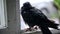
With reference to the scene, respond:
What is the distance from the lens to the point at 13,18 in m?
1.42

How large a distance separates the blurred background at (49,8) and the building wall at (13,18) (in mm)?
79

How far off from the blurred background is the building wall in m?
0.08

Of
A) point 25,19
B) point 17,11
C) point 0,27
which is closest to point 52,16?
point 25,19

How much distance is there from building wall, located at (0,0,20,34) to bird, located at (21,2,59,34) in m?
0.09

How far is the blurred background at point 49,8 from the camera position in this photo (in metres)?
1.43

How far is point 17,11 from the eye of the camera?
143 centimetres

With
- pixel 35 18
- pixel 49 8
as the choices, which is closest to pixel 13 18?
pixel 35 18

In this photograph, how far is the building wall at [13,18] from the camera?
1412 millimetres

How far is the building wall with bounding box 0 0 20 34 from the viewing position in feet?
4.63

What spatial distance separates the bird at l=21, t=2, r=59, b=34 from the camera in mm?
1437

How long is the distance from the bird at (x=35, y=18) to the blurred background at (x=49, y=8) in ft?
0.16

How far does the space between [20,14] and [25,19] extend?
0.10 metres

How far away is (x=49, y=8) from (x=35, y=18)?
26cm

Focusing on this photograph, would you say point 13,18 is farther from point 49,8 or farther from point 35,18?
point 49,8
